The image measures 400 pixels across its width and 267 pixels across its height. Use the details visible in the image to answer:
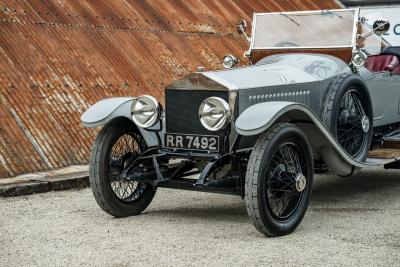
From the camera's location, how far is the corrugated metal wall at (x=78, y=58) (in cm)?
757

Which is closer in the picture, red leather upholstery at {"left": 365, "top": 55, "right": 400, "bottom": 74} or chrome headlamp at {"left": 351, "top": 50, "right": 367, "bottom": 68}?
chrome headlamp at {"left": 351, "top": 50, "right": 367, "bottom": 68}

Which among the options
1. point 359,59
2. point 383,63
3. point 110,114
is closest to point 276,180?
point 110,114

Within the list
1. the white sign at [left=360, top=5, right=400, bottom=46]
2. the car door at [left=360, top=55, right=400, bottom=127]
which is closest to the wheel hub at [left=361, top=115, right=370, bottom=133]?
the car door at [left=360, top=55, right=400, bottom=127]

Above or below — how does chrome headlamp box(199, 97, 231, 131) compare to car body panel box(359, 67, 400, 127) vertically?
above

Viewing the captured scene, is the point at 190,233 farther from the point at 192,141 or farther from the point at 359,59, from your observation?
the point at 359,59

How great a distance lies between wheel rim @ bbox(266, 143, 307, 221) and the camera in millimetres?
5195

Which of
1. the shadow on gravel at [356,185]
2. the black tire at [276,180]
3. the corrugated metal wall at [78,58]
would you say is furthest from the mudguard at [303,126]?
the corrugated metal wall at [78,58]

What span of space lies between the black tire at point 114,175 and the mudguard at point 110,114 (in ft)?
0.39

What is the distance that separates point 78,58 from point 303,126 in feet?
13.4

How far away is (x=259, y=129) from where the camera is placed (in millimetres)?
4934

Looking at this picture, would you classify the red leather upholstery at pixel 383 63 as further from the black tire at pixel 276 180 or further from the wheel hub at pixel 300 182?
the wheel hub at pixel 300 182

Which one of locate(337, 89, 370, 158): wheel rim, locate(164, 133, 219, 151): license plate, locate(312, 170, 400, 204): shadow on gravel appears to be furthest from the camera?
locate(312, 170, 400, 204): shadow on gravel

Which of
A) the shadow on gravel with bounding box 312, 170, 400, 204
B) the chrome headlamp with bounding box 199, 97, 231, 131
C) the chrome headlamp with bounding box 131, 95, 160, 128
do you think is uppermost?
the chrome headlamp with bounding box 131, 95, 160, 128

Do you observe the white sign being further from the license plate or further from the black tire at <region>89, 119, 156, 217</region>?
the license plate
